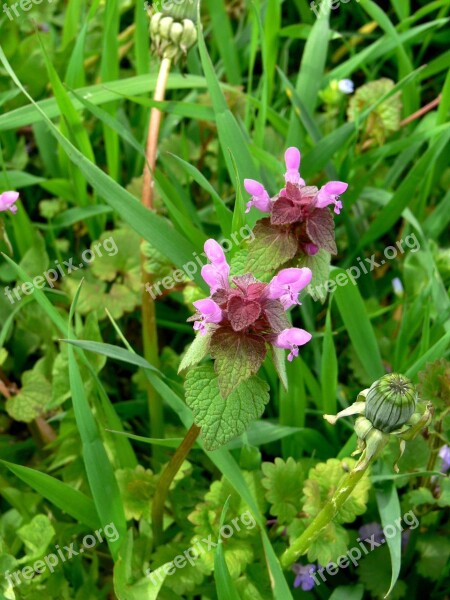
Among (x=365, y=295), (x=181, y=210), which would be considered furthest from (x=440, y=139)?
(x=181, y=210)

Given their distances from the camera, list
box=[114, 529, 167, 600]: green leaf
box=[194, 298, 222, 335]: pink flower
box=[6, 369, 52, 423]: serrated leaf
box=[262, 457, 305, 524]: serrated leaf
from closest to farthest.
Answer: box=[194, 298, 222, 335]: pink flower, box=[114, 529, 167, 600]: green leaf, box=[262, 457, 305, 524]: serrated leaf, box=[6, 369, 52, 423]: serrated leaf

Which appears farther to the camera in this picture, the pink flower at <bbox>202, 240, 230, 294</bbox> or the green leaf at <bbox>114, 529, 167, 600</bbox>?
the green leaf at <bbox>114, 529, 167, 600</bbox>

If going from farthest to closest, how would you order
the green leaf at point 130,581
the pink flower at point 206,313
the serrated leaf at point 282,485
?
1. the serrated leaf at point 282,485
2. the green leaf at point 130,581
3. the pink flower at point 206,313

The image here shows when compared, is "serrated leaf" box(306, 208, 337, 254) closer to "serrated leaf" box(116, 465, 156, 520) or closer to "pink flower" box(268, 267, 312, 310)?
"pink flower" box(268, 267, 312, 310)

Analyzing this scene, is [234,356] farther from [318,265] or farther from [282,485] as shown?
[282,485]

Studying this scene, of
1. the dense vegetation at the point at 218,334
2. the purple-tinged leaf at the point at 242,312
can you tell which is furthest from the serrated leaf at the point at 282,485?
the purple-tinged leaf at the point at 242,312

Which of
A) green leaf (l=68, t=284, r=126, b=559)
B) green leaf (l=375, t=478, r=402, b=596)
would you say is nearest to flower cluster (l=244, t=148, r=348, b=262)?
green leaf (l=68, t=284, r=126, b=559)

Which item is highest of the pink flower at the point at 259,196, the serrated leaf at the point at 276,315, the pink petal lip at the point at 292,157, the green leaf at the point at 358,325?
the pink petal lip at the point at 292,157

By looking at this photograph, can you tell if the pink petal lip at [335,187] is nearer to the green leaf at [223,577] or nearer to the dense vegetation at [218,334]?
the dense vegetation at [218,334]
